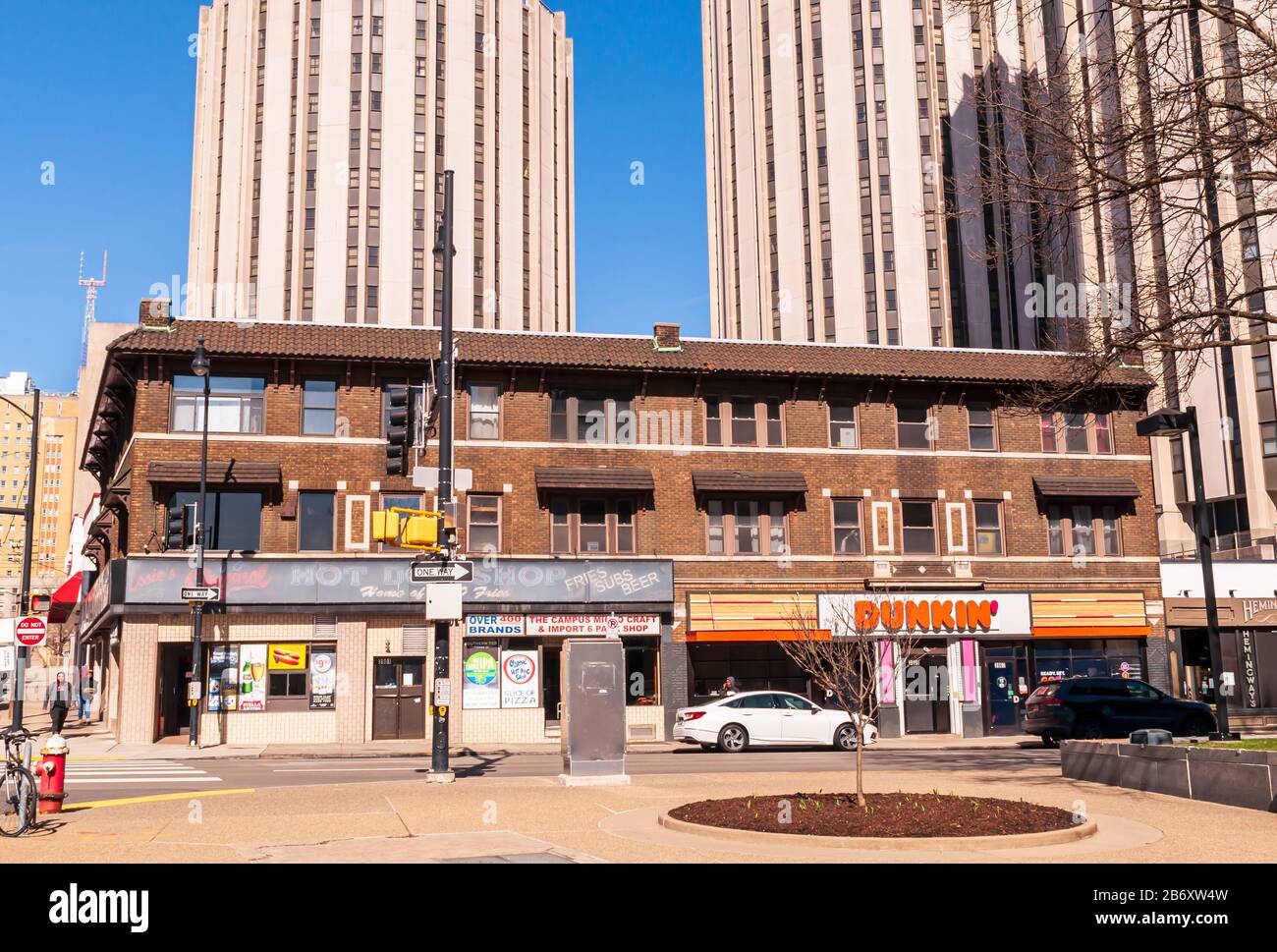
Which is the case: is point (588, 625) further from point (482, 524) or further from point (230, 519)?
point (230, 519)

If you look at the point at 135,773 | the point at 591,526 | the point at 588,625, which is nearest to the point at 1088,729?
the point at 588,625

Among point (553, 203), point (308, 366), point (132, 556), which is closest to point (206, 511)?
point (132, 556)

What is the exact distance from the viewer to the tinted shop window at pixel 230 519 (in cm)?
3425

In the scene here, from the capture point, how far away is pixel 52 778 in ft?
53.3

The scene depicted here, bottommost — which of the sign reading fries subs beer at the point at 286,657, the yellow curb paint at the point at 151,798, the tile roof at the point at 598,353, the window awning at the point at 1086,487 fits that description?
the yellow curb paint at the point at 151,798

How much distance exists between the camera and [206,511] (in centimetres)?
3428

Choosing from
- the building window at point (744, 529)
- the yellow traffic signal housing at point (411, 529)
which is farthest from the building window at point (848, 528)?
the yellow traffic signal housing at point (411, 529)

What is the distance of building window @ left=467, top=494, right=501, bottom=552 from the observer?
3547cm

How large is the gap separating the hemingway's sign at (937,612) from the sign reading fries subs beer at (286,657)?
1478cm

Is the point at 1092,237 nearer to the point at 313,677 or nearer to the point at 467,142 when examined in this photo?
the point at 467,142

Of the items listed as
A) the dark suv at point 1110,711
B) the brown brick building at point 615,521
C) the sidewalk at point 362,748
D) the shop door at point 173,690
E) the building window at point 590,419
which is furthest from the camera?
the building window at point 590,419

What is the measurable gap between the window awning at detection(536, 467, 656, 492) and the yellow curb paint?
16.6 m

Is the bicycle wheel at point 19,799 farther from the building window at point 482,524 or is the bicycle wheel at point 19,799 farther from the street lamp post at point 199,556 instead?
the building window at point 482,524

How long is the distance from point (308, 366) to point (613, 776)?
19565 millimetres
